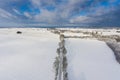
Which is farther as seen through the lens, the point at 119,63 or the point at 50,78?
the point at 119,63

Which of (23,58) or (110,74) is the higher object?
(23,58)

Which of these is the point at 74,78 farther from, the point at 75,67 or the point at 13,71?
the point at 13,71

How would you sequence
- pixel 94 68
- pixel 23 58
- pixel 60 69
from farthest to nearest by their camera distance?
pixel 23 58
pixel 94 68
pixel 60 69

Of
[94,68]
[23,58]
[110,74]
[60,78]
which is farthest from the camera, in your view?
[23,58]

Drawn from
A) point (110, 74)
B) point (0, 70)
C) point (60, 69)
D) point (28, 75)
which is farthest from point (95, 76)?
point (0, 70)

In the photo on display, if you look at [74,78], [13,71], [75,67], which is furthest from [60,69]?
[13,71]

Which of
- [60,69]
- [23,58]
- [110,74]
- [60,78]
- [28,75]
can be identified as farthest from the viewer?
[23,58]

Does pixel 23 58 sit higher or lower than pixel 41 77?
higher

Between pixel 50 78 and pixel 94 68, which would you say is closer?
pixel 50 78

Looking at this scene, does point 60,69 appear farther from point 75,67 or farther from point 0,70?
point 0,70
